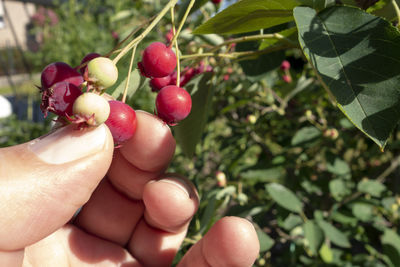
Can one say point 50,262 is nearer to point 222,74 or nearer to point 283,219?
point 283,219

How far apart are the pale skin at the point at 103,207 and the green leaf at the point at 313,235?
599 mm

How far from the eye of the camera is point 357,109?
1.76ft

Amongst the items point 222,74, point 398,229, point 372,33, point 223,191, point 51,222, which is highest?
point 372,33

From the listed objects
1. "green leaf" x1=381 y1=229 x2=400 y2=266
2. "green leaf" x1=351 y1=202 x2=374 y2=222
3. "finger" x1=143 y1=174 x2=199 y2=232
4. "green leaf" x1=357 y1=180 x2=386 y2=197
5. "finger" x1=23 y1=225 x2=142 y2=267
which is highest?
"finger" x1=143 y1=174 x2=199 y2=232

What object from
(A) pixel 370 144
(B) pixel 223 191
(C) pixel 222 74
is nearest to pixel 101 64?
(B) pixel 223 191

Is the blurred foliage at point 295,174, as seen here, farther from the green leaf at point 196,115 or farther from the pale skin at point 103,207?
the pale skin at point 103,207

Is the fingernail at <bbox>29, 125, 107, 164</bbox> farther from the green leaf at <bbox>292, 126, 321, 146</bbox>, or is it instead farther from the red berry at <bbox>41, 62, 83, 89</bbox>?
the green leaf at <bbox>292, 126, 321, 146</bbox>

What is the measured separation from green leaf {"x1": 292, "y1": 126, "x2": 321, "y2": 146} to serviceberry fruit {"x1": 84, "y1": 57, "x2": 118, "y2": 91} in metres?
1.12

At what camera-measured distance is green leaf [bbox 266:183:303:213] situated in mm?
1329

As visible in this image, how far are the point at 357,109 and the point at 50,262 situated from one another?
0.89 m

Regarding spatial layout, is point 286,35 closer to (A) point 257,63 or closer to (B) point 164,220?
(A) point 257,63

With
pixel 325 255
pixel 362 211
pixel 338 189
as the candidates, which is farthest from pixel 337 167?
pixel 325 255

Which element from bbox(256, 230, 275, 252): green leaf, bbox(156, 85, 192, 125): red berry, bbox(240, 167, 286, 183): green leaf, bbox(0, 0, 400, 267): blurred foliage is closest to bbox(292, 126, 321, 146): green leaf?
bbox(0, 0, 400, 267): blurred foliage

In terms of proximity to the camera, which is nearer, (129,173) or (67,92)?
(67,92)
